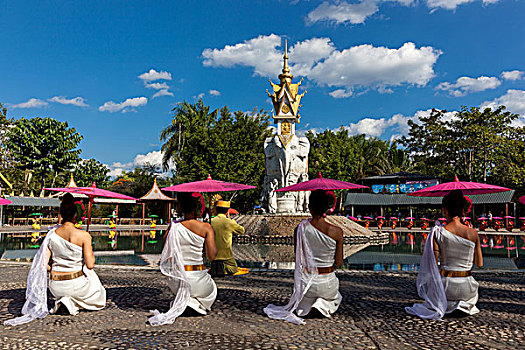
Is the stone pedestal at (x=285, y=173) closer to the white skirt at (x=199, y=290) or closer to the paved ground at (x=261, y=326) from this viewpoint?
the paved ground at (x=261, y=326)

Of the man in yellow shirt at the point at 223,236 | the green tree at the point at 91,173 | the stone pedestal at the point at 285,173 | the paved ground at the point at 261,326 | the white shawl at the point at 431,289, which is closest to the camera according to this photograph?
the paved ground at the point at 261,326

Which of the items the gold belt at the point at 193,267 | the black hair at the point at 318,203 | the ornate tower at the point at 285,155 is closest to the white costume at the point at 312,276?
the black hair at the point at 318,203

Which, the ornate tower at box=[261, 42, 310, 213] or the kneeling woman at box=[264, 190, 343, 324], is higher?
the ornate tower at box=[261, 42, 310, 213]

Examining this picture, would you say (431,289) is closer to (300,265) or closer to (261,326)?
(300,265)

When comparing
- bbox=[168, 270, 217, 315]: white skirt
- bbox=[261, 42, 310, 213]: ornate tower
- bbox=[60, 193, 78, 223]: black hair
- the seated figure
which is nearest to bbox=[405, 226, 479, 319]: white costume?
the seated figure

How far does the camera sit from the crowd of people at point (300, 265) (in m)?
4.89

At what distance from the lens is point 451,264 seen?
493cm

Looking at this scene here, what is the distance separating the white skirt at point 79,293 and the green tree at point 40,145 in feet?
129

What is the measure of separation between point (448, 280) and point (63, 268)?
15.7ft

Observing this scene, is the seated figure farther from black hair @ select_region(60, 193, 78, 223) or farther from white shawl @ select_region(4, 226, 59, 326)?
white shawl @ select_region(4, 226, 59, 326)

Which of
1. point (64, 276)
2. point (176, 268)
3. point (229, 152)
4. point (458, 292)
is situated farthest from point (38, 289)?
point (229, 152)

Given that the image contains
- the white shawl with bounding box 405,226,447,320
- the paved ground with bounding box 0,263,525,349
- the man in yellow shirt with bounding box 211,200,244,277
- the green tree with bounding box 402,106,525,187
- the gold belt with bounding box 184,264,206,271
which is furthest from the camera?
the green tree with bounding box 402,106,525,187

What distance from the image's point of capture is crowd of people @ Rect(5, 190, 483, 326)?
16.0ft

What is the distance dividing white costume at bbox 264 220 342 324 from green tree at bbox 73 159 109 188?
4349cm
